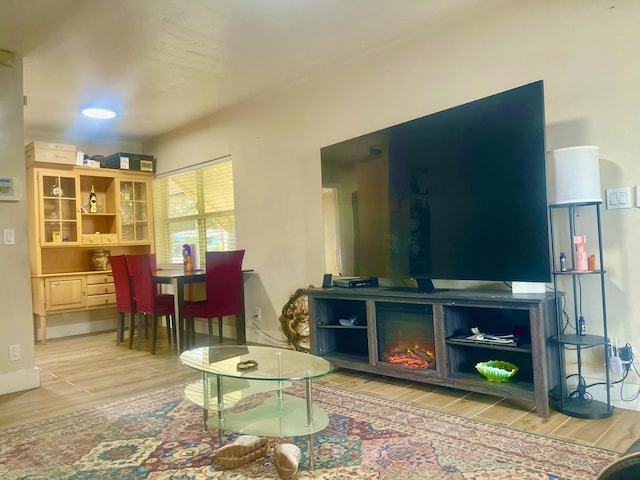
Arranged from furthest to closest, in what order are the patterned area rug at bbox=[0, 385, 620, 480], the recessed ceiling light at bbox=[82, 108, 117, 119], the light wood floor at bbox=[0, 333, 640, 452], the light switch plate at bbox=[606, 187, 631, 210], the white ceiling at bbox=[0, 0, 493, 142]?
1. the recessed ceiling light at bbox=[82, 108, 117, 119]
2. the white ceiling at bbox=[0, 0, 493, 142]
3. the light switch plate at bbox=[606, 187, 631, 210]
4. the light wood floor at bbox=[0, 333, 640, 452]
5. the patterned area rug at bbox=[0, 385, 620, 480]

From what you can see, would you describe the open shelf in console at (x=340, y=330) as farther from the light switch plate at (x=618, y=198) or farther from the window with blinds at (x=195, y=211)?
the window with blinds at (x=195, y=211)

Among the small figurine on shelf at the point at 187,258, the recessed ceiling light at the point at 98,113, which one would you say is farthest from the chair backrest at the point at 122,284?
the recessed ceiling light at the point at 98,113

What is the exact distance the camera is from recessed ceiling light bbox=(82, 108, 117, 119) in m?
4.72

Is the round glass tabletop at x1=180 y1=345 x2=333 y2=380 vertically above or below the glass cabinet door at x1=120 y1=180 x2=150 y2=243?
below

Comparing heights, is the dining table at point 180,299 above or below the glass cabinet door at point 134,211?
below

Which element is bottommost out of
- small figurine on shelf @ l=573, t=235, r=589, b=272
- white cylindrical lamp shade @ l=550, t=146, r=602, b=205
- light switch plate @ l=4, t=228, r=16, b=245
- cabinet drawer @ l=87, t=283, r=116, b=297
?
cabinet drawer @ l=87, t=283, r=116, b=297

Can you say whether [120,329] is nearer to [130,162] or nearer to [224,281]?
[224,281]

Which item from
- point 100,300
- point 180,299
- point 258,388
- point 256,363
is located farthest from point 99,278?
point 256,363

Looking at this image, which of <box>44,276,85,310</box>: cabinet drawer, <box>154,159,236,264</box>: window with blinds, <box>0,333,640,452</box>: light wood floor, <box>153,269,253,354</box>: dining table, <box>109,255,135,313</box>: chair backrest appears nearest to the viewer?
<box>0,333,640,452</box>: light wood floor

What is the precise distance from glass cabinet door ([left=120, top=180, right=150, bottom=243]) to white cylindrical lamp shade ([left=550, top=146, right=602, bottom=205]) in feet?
16.7

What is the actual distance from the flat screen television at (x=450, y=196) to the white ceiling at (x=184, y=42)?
74cm

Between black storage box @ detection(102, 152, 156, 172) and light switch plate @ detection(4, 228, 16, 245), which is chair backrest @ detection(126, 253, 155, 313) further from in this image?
black storage box @ detection(102, 152, 156, 172)

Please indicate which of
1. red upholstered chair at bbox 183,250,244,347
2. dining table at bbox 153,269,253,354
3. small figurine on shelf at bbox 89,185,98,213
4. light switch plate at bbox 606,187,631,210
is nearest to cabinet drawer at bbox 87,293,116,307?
small figurine on shelf at bbox 89,185,98,213

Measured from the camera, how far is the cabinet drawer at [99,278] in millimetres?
5379
